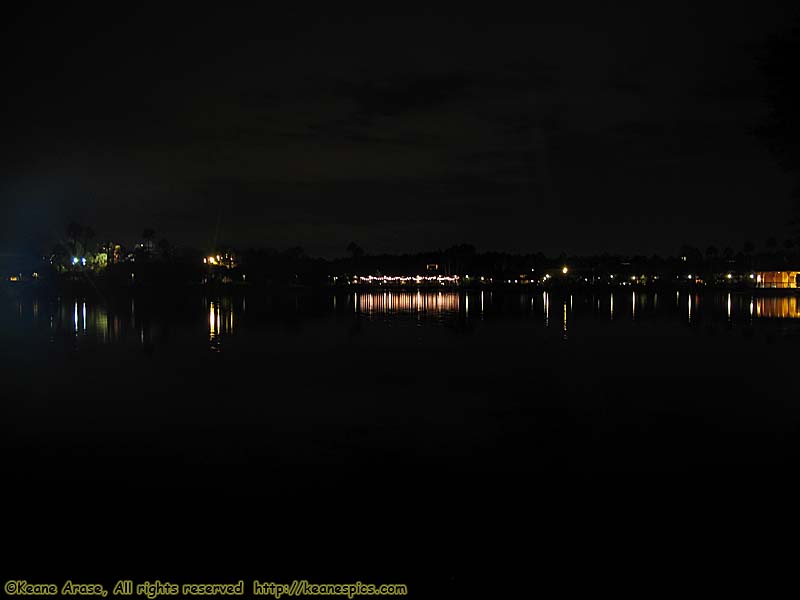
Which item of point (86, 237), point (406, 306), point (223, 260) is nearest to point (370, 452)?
point (406, 306)

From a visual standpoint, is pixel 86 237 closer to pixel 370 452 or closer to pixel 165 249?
pixel 165 249

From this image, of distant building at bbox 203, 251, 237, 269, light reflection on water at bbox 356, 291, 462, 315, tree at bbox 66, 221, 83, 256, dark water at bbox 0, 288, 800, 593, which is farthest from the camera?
distant building at bbox 203, 251, 237, 269

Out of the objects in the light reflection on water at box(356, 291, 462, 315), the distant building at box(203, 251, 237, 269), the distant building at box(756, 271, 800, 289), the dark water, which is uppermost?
the distant building at box(203, 251, 237, 269)

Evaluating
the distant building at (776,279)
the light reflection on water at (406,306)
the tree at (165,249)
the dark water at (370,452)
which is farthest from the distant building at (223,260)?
the dark water at (370,452)

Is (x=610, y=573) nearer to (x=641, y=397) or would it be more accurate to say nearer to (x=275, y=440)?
(x=275, y=440)

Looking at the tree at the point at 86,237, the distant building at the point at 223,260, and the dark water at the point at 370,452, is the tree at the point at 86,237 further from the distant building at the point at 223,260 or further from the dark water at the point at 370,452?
the dark water at the point at 370,452

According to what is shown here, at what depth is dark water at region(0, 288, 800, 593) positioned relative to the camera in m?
8.91

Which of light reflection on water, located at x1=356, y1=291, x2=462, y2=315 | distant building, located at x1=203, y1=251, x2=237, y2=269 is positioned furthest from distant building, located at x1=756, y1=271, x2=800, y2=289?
distant building, located at x1=203, y1=251, x2=237, y2=269

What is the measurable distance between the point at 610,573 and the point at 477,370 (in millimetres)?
15334

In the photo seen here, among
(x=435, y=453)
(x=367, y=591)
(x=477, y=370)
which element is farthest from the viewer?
(x=477, y=370)

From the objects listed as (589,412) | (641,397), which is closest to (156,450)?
(589,412)

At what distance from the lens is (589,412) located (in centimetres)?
1648

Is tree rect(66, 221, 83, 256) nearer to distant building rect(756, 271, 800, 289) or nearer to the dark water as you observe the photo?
the dark water

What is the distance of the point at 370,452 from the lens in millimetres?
12930
